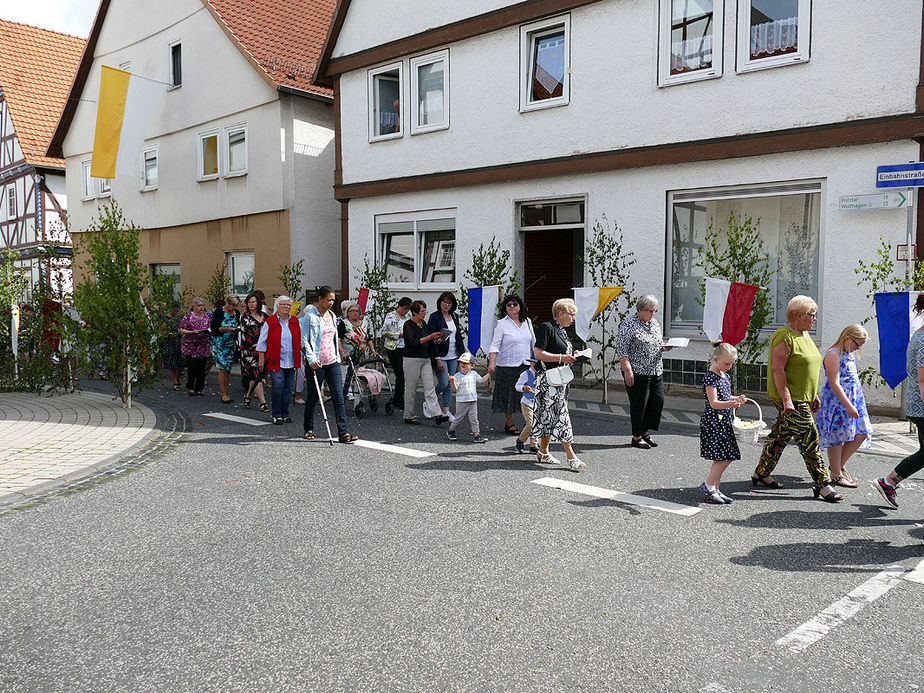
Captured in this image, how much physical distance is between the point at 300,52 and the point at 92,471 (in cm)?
1591

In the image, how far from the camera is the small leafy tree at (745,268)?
1090cm

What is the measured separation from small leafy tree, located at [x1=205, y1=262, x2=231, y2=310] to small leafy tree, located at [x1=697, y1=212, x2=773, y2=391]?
12.0m

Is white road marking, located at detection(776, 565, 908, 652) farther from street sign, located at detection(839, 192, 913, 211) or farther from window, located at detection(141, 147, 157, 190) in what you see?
window, located at detection(141, 147, 157, 190)

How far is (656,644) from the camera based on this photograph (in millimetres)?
3924

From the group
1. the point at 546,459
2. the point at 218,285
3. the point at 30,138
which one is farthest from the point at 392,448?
the point at 30,138

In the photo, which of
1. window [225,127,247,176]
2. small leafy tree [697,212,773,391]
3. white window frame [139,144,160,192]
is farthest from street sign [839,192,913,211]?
white window frame [139,144,160,192]

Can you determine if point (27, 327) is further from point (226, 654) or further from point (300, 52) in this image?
point (226, 654)

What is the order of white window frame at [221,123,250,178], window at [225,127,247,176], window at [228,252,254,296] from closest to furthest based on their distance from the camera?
white window frame at [221,123,250,178]
window at [225,127,247,176]
window at [228,252,254,296]

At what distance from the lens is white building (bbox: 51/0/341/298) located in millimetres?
19578

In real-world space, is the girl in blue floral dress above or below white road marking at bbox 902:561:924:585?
above

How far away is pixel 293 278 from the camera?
18.8 m

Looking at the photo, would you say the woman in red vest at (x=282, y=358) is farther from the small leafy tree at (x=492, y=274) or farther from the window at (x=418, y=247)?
the window at (x=418, y=247)

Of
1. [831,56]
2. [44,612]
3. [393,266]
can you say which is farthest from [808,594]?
[393,266]

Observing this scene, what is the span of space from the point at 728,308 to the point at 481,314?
3732 millimetres
